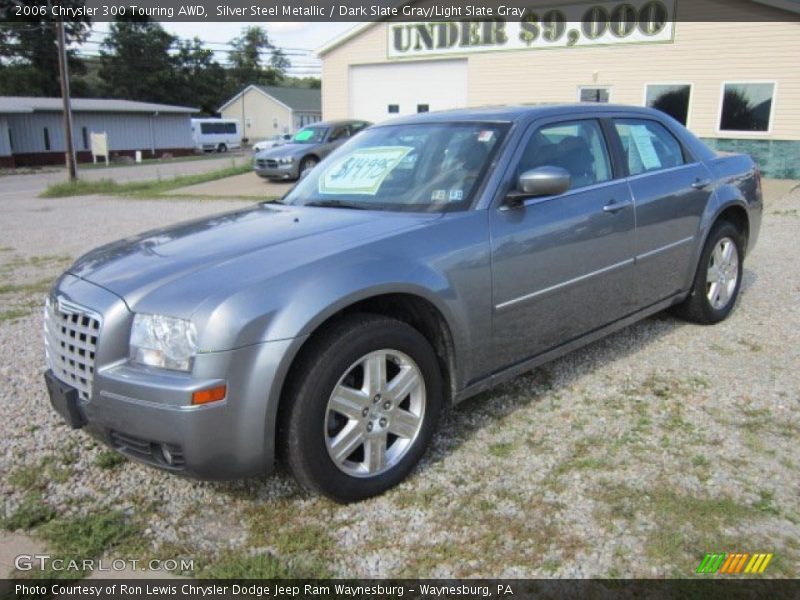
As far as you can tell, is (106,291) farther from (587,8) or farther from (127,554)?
(587,8)

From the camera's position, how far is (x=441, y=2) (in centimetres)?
2117

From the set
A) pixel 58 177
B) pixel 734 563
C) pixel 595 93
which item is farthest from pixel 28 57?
pixel 734 563

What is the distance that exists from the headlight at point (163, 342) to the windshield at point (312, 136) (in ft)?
56.1

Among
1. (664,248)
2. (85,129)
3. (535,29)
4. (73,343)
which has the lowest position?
(73,343)

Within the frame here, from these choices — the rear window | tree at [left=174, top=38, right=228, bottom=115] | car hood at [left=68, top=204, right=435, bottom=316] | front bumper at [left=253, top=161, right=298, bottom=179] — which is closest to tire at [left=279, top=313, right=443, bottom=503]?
car hood at [left=68, top=204, right=435, bottom=316]

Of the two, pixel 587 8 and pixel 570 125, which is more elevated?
pixel 587 8

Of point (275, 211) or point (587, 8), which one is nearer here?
point (275, 211)

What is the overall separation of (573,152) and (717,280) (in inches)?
77.3

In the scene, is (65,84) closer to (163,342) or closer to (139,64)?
(163,342)

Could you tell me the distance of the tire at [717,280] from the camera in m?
4.92

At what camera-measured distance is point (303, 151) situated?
18656 mm

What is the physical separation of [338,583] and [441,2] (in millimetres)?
21451

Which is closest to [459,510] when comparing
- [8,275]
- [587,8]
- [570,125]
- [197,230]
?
[197,230]

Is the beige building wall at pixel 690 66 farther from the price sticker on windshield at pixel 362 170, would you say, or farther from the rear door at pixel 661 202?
the price sticker on windshield at pixel 362 170
